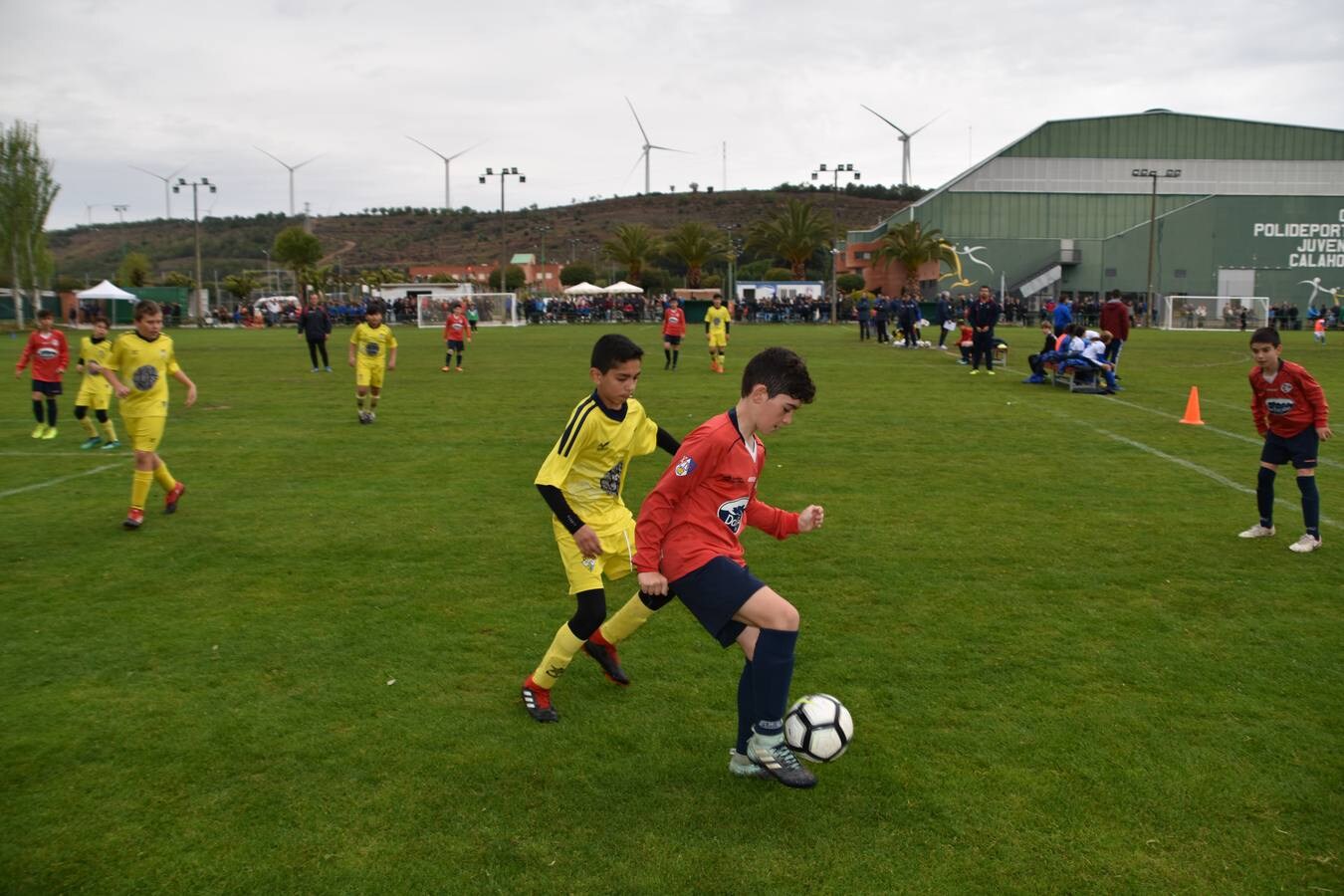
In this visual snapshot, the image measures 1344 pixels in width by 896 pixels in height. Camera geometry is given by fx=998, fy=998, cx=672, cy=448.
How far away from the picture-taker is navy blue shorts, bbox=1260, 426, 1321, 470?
8.41 metres

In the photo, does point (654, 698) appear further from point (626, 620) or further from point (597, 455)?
point (597, 455)

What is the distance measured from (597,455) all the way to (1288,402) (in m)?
6.45

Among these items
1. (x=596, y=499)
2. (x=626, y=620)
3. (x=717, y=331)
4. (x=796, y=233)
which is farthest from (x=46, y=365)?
(x=796, y=233)

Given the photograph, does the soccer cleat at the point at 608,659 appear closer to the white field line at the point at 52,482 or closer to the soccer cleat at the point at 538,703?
the soccer cleat at the point at 538,703

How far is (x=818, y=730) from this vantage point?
14.4ft

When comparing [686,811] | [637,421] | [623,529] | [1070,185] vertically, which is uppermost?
[1070,185]

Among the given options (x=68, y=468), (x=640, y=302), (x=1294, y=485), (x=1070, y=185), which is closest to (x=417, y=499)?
(x=68, y=468)

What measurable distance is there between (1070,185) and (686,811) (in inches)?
3145

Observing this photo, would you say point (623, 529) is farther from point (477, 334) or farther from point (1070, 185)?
point (1070, 185)

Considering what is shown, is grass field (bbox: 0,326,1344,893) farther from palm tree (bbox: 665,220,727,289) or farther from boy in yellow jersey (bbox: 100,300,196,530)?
palm tree (bbox: 665,220,727,289)

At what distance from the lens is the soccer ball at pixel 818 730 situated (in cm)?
436

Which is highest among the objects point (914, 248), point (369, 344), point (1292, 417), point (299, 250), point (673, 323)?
point (299, 250)

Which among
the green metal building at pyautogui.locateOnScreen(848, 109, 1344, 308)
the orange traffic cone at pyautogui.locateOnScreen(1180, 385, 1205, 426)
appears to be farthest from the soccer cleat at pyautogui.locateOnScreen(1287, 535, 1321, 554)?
the green metal building at pyautogui.locateOnScreen(848, 109, 1344, 308)

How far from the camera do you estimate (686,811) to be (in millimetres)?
4270
